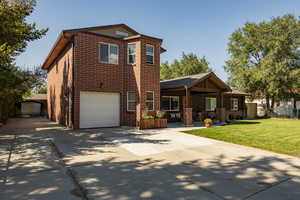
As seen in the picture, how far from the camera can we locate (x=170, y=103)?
53.5 ft

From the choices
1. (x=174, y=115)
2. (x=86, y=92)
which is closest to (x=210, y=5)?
(x=174, y=115)

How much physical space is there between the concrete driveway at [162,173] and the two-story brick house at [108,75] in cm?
521

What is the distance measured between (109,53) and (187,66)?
34.5m

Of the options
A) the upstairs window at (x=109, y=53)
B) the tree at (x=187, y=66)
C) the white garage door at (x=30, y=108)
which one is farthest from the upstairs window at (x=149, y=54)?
the tree at (x=187, y=66)

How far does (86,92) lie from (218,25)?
11726 millimetres

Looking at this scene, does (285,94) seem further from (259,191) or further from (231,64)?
(259,191)

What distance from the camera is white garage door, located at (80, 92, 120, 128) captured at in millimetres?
11289

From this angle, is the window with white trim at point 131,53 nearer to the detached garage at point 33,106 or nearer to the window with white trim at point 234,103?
the window with white trim at point 234,103

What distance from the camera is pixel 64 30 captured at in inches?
412

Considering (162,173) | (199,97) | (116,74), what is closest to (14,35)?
(116,74)

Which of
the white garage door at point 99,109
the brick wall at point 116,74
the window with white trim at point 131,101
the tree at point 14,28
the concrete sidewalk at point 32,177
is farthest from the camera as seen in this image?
the window with white trim at point 131,101

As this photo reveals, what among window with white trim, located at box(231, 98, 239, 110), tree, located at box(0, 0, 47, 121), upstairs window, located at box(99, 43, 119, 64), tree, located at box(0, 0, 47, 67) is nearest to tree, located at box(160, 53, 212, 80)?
window with white trim, located at box(231, 98, 239, 110)

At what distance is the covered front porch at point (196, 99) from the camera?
1333cm

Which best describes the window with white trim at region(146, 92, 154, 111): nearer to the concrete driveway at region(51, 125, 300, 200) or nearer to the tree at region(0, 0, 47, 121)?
the concrete driveway at region(51, 125, 300, 200)
